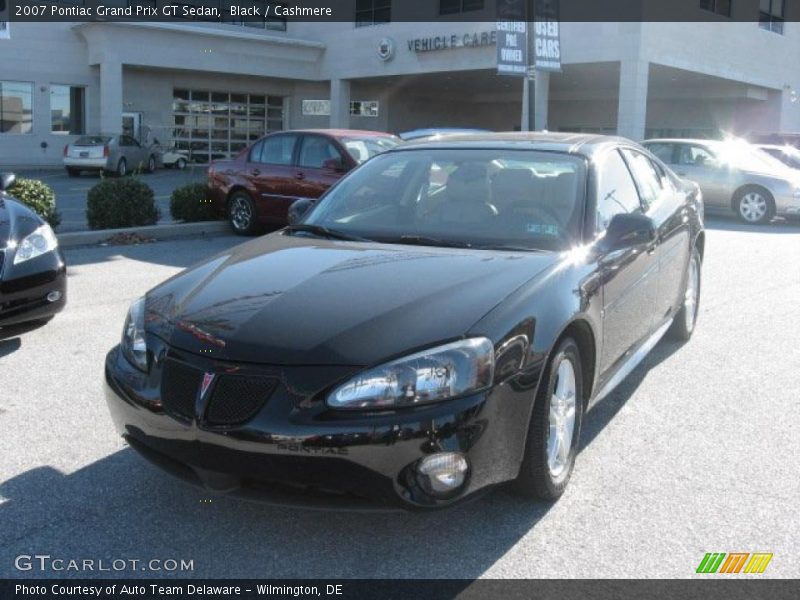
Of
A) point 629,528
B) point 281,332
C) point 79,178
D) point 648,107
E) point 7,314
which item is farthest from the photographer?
point 648,107

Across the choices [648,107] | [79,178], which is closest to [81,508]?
[79,178]

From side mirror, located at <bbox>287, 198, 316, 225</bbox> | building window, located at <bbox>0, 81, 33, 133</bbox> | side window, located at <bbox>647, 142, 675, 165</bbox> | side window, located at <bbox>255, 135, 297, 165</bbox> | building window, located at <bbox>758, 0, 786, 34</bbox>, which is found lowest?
side mirror, located at <bbox>287, 198, 316, 225</bbox>

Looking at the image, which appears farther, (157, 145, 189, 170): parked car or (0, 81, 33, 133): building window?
(157, 145, 189, 170): parked car

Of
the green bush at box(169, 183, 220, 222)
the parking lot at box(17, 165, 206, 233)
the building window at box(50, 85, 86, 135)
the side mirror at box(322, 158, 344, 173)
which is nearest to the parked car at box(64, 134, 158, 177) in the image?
the parking lot at box(17, 165, 206, 233)

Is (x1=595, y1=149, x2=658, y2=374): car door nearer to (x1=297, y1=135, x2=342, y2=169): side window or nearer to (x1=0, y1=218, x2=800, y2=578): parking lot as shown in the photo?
(x1=0, y1=218, x2=800, y2=578): parking lot

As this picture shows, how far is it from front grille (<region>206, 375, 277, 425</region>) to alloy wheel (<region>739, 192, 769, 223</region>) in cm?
1470

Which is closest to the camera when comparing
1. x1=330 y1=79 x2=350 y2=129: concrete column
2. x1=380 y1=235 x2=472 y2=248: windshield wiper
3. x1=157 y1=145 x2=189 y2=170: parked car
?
x1=380 y1=235 x2=472 y2=248: windshield wiper

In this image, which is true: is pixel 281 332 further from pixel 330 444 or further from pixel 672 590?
pixel 672 590

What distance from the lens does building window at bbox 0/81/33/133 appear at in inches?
1188

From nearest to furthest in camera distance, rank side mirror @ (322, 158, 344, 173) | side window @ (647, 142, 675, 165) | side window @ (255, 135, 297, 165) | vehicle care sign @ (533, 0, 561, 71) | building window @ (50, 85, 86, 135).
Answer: side mirror @ (322, 158, 344, 173) → side window @ (255, 135, 297, 165) → side window @ (647, 142, 675, 165) → vehicle care sign @ (533, 0, 561, 71) → building window @ (50, 85, 86, 135)

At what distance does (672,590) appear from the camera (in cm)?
298

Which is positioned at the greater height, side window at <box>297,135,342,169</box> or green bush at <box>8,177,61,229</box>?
side window at <box>297,135,342,169</box>

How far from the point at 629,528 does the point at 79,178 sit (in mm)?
26710

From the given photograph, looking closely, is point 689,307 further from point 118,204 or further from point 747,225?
point 747,225
